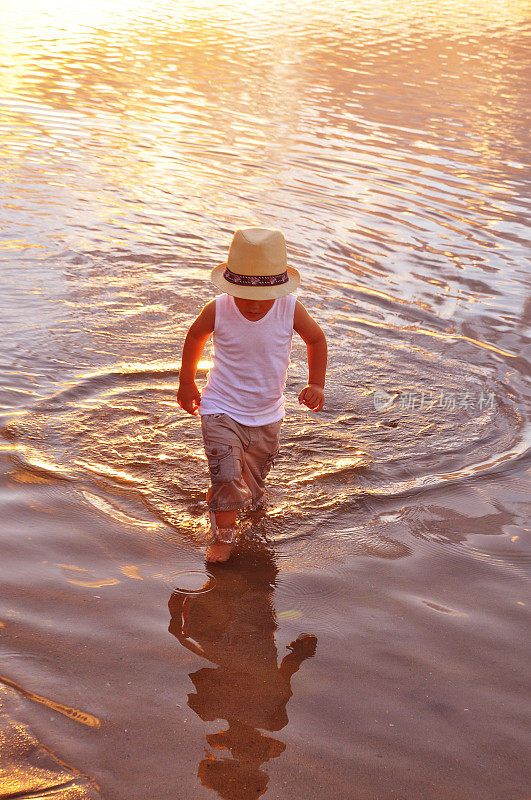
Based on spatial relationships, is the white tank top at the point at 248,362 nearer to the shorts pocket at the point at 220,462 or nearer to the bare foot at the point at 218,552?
the shorts pocket at the point at 220,462

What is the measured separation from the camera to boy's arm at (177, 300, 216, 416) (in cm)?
372

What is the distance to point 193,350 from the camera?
3777 mm

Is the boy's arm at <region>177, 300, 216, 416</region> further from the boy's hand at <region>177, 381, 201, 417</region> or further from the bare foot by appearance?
the bare foot

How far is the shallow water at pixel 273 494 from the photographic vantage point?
270 centimetres

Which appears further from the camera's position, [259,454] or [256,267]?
[259,454]

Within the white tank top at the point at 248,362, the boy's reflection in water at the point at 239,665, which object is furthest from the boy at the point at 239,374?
the boy's reflection in water at the point at 239,665

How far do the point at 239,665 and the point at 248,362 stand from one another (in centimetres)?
133

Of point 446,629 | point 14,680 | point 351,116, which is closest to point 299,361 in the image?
point 446,629

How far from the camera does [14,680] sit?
280cm
